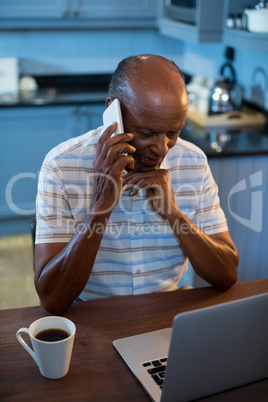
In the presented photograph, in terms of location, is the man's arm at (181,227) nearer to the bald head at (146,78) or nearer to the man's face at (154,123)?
the man's face at (154,123)

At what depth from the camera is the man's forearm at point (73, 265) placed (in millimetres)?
1262

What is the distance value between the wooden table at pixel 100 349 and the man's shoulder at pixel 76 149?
→ 0.43 m

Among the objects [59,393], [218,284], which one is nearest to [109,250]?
[218,284]

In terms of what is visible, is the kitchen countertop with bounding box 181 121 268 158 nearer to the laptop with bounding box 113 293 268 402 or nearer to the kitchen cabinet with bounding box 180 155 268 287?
the kitchen cabinet with bounding box 180 155 268 287

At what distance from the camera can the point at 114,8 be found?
10.8 feet

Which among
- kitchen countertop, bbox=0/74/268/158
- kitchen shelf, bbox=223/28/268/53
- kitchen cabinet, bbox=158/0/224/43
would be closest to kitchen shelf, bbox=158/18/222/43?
kitchen cabinet, bbox=158/0/224/43

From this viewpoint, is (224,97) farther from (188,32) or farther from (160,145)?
(160,145)

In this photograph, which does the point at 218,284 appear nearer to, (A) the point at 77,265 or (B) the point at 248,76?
(A) the point at 77,265

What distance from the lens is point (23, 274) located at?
288 centimetres

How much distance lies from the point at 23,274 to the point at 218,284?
176 cm

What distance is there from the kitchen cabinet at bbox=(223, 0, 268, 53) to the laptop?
5.02 ft

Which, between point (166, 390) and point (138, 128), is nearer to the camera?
point (166, 390)

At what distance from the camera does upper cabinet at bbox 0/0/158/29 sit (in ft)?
10.4

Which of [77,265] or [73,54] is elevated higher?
[73,54]
